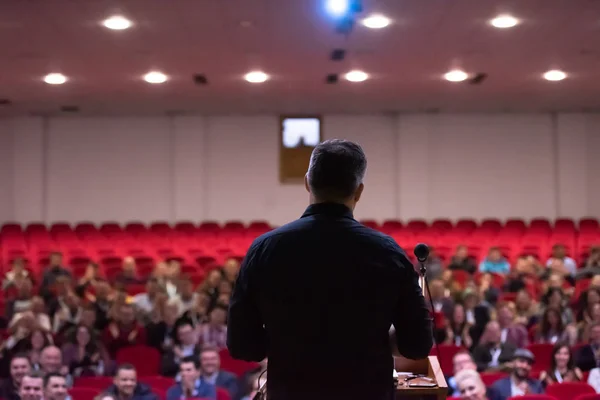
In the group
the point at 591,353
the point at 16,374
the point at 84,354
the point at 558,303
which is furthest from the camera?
the point at 558,303

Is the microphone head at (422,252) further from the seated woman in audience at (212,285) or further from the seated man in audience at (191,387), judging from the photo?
the seated woman in audience at (212,285)

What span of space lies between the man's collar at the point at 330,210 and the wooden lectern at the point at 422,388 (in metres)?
0.53

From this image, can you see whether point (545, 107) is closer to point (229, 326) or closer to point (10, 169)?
point (10, 169)

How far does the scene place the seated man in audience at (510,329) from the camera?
9016mm

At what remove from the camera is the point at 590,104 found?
16016mm

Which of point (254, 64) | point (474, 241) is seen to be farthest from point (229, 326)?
point (474, 241)

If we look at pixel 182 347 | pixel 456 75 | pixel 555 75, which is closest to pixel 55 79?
pixel 182 347

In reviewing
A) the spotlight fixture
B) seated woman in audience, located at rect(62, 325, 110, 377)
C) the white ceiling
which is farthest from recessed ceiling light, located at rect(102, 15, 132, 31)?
seated woman in audience, located at rect(62, 325, 110, 377)

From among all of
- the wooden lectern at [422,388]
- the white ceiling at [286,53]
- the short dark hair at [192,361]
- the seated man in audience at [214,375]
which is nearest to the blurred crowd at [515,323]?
the seated man in audience at [214,375]

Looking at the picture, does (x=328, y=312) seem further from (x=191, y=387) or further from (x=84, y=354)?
(x=84, y=354)

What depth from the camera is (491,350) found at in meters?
8.62

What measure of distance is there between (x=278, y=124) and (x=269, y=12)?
8.47m

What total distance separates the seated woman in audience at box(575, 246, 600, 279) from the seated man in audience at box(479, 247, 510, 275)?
42.2 inches

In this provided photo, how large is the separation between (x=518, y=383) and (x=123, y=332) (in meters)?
4.39
